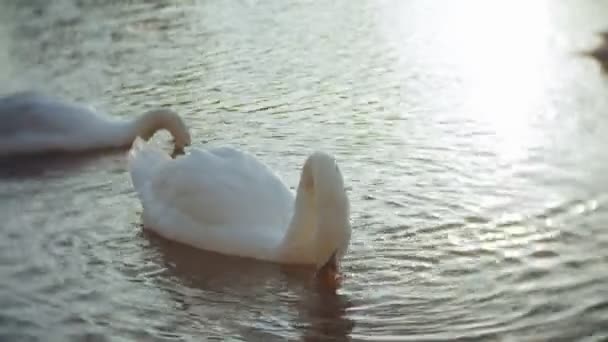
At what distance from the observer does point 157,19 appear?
13688mm

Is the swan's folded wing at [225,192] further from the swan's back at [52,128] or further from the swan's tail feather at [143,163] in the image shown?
the swan's back at [52,128]

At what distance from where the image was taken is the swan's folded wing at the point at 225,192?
649 cm

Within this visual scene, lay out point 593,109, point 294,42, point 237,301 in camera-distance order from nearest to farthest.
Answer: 1. point 237,301
2. point 593,109
3. point 294,42

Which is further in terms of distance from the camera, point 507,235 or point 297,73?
point 297,73

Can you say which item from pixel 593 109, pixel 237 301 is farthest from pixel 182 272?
pixel 593 109

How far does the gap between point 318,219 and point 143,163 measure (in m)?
2.12

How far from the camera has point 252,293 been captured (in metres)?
5.97

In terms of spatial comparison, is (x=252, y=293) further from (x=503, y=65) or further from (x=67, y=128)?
(x=503, y=65)

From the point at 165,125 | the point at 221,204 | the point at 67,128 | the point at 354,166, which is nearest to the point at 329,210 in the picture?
the point at 221,204

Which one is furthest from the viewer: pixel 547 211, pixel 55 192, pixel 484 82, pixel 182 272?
pixel 484 82

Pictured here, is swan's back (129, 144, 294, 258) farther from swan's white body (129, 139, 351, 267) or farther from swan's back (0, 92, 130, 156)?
swan's back (0, 92, 130, 156)

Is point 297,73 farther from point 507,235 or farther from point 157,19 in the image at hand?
point 507,235

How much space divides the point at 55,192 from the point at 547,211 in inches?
127

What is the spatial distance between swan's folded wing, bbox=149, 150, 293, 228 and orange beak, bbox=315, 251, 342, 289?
0.53 m
